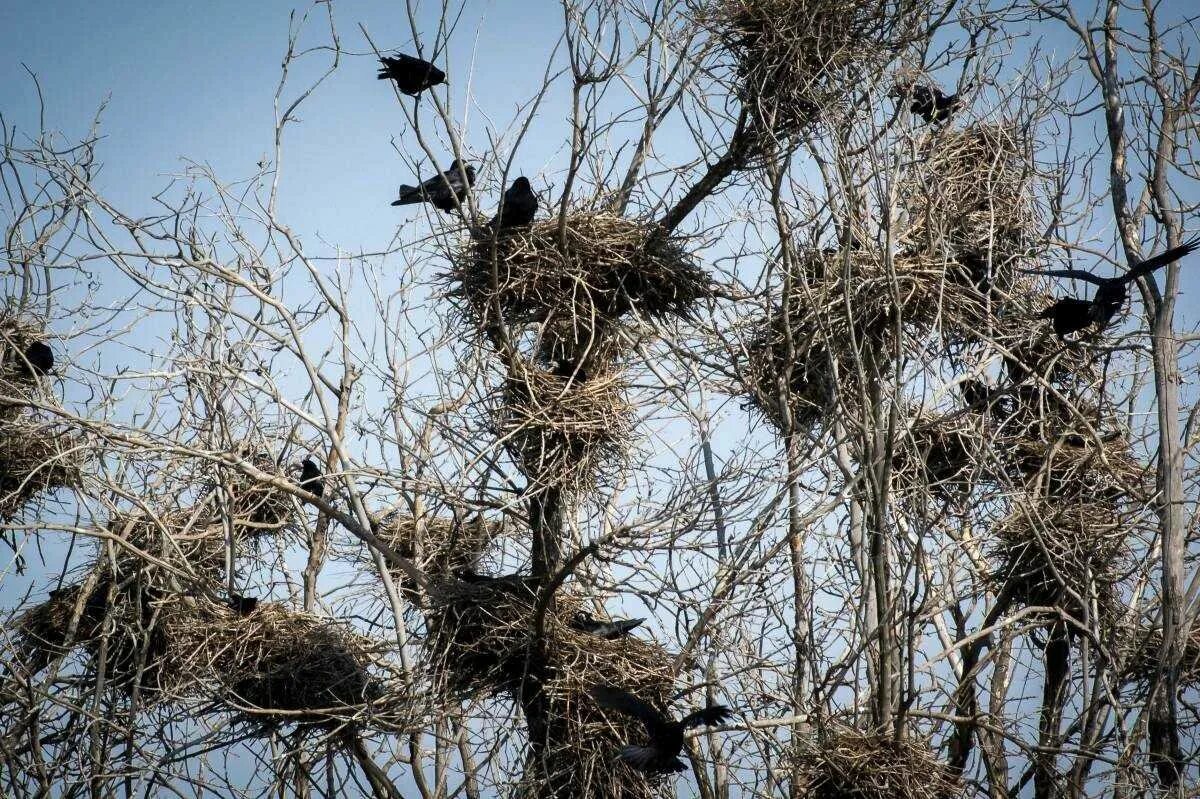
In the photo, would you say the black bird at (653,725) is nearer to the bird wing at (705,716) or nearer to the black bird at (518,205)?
the bird wing at (705,716)

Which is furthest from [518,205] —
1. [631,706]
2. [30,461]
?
[30,461]

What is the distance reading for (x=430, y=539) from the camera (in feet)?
20.5

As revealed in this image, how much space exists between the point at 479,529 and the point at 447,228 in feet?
7.61

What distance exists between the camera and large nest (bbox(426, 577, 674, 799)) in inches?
167

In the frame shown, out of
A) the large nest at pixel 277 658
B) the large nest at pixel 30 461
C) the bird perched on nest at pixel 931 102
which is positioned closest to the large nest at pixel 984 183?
the bird perched on nest at pixel 931 102

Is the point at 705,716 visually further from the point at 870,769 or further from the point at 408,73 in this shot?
the point at 408,73

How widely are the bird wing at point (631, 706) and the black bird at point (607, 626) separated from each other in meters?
0.44

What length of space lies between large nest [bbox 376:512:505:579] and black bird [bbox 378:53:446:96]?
2672 mm

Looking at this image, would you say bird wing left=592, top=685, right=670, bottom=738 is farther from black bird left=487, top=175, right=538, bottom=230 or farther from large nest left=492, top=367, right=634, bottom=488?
black bird left=487, top=175, right=538, bottom=230

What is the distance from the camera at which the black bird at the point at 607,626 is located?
14.5 ft

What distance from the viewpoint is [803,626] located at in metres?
4.77

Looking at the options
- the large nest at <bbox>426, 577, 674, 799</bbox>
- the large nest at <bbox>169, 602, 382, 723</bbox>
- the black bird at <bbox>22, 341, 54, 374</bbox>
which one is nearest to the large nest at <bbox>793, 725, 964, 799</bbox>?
the large nest at <bbox>426, 577, 674, 799</bbox>

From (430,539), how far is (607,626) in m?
2.04

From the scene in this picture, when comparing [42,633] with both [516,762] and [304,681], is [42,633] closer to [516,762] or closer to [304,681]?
[304,681]
